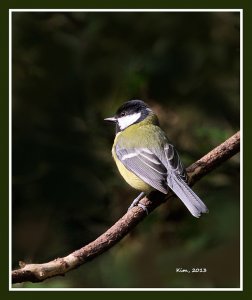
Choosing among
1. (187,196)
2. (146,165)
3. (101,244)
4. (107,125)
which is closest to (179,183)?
(187,196)

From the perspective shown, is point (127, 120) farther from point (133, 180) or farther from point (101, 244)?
point (101, 244)

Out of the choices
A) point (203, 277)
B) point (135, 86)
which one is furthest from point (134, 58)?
point (203, 277)

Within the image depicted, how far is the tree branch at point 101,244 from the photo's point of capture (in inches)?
115

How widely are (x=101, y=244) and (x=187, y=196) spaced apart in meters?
0.37

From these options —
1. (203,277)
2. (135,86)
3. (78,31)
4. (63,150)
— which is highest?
(78,31)

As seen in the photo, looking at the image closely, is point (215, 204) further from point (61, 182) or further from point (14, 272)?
point (14, 272)

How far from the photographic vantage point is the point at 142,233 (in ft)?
11.7

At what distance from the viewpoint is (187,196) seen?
3062 mm

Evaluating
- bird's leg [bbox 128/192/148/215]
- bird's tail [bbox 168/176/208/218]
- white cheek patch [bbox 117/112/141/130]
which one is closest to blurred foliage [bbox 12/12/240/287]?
white cheek patch [bbox 117/112/141/130]

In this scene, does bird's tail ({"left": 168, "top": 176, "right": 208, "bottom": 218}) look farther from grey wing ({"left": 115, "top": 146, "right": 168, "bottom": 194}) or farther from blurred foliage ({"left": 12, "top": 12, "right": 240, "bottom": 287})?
blurred foliage ({"left": 12, "top": 12, "right": 240, "bottom": 287})

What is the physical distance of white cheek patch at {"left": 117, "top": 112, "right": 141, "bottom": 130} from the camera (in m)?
3.45

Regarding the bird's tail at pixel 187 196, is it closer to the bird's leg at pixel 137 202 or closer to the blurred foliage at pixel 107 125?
the bird's leg at pixel 137 202

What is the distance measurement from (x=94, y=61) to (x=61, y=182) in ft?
1.77

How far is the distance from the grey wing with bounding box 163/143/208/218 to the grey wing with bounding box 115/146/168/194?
1.0 inches
